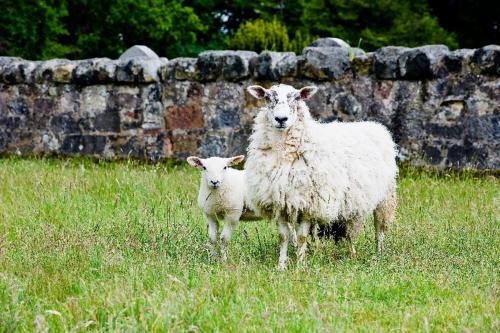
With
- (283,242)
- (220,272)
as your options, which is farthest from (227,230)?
(220,272)

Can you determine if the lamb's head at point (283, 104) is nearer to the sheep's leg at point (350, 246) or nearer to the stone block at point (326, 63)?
the sheep's leg at point (350, 246)

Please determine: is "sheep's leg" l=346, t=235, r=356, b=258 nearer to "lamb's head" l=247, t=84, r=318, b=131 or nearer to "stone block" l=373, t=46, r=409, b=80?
"lamb's head" l=247, t=84, r=318, b=131

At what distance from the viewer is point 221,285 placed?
5.57m

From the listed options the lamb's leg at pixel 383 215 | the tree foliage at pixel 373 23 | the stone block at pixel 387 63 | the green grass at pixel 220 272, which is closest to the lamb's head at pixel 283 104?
the green grass at pixel 220 272

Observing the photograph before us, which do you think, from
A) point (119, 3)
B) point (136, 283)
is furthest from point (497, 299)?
point (119, 3)

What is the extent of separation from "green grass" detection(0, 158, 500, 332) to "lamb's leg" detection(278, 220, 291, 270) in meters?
0.10

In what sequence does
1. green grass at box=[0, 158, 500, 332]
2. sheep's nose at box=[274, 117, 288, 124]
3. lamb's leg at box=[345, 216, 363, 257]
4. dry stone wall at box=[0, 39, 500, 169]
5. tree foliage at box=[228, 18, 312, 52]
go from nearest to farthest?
green grass at box=[0, 158, 500, 332] → sheep's nose at box=[274, 117, 288, 124] → lamb's leg at box=[345, 216, 363, 257] → dry stone wall at box=[0, 39, 500, 169] → tree foliage at box=[228, 18, 312, 52]

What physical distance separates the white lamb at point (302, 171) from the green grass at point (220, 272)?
34cm

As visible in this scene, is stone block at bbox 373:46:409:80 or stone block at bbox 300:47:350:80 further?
stone block at bbox 300:47:350:80

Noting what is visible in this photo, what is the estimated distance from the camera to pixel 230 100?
38.9 ft

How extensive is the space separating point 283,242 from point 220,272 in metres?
0.87

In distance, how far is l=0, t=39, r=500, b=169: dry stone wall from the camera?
10.9 m

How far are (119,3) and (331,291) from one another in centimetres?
1976

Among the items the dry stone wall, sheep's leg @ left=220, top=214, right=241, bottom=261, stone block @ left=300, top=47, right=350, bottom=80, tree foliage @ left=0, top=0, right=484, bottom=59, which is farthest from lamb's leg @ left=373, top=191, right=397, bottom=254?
tree foliage @ left=0, top=0, right=484, bottom=59
